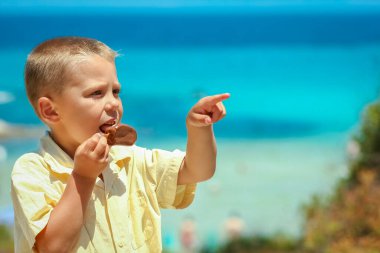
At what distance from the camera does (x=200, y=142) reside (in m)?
1.52

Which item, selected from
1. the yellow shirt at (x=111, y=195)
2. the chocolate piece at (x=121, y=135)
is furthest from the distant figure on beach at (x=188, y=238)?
the chocolate piece at (x=121, y=135)

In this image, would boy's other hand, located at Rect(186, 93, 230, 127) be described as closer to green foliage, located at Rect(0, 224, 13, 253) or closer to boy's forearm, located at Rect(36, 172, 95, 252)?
boy's forearm, located at Rect(36, 172, 95, 252)

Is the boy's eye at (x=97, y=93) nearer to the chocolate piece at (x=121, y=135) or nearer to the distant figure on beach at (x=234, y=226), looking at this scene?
the chocolate piece at (x=121, y=135)

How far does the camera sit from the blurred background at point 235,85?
4.96 metres

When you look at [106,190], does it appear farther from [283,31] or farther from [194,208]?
[283,31]

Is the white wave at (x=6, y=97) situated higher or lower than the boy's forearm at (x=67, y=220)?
higher

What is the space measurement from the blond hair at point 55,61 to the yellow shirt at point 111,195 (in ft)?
0.35

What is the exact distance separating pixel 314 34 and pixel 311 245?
4.05 m

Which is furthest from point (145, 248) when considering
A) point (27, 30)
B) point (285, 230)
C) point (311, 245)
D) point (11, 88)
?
point (27, 30)

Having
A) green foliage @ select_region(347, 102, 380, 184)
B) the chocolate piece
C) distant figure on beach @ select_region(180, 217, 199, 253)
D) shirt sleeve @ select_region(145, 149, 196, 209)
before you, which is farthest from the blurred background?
the chocolate piece

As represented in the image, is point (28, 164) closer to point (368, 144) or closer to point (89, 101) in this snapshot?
point (89, 101)

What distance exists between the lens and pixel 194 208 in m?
5.05

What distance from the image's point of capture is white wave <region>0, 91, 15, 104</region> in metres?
6.42

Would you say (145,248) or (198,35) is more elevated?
(198,35)
